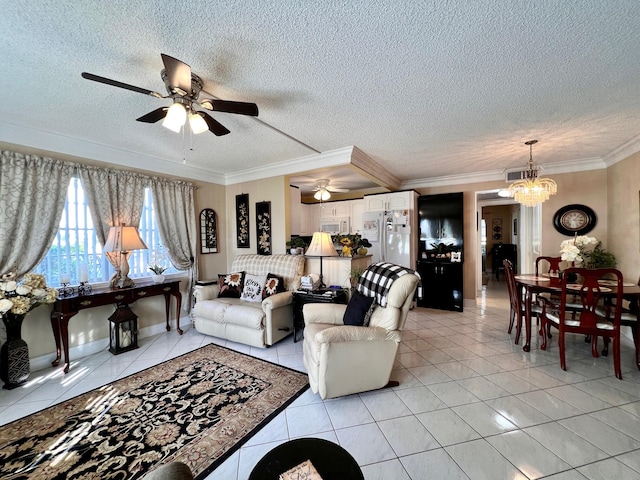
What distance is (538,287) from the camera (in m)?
2.91

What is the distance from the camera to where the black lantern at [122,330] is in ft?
9.66

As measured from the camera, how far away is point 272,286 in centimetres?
334

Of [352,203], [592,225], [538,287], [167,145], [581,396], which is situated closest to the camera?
[581,396]

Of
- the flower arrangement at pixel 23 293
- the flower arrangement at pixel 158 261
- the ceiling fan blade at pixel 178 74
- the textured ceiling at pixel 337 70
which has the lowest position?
the flower arrangement at pixel 23 293

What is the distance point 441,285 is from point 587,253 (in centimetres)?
202

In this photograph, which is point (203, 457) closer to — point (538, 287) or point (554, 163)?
point (538, 287)

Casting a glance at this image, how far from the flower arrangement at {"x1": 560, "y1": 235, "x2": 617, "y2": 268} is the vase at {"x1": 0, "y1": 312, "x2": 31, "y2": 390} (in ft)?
19.4

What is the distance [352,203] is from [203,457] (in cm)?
493

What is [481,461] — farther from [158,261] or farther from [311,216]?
[311,216]

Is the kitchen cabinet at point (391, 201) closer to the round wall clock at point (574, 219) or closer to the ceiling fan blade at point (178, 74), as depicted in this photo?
the round wall clock at point (574, 219)

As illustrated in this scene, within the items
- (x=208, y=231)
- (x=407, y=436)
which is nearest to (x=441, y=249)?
(x=407, y=436)

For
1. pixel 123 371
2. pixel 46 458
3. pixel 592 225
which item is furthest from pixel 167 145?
pixel 592 225

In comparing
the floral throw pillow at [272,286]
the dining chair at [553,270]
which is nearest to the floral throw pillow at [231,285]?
the floral throw pillow at [272,286]

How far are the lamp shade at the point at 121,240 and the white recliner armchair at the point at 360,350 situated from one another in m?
2.45
